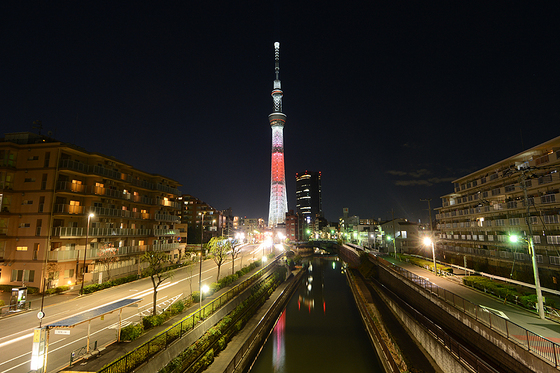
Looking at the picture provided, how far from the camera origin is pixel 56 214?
24.5 metres

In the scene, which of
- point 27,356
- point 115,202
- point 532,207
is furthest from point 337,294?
point 27,356

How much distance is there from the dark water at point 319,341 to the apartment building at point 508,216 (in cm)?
1438

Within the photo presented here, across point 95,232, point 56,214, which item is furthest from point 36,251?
point 95,232

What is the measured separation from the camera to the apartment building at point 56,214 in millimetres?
23703

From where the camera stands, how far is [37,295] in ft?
71.6

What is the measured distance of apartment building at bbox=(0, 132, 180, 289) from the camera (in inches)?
933

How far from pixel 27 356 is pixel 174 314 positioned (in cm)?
652

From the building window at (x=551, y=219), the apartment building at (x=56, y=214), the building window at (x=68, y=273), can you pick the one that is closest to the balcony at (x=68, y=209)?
the apartment building at (x=56, y=214)

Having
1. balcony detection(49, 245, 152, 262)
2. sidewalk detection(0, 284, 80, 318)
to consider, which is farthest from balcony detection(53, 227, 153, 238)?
sidewalk detection(0, 284, 80, 318)

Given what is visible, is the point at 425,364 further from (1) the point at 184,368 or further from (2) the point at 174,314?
(2) the point at 174,314

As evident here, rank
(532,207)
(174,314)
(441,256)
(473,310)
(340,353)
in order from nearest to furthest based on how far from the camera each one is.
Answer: (473,310)
(174,314)
(340,353)
(532,207)
(441,256)

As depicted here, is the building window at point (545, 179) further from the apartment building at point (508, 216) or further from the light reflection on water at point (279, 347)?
the light reflection on water at point (279, 347)

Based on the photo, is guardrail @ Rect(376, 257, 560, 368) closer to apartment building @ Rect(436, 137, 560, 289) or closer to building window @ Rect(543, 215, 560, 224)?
apartment building @ Rect(436, 137, 560, 289)

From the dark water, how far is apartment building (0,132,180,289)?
55.5ft
